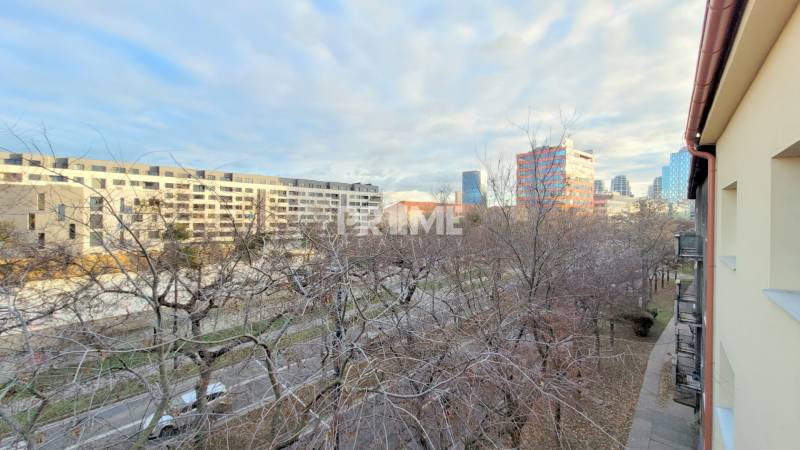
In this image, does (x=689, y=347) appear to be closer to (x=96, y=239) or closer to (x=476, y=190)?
(x=476, y=190)

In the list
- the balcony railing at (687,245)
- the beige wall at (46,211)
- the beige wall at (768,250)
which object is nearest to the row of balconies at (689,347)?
the balcony railing at (687,245)

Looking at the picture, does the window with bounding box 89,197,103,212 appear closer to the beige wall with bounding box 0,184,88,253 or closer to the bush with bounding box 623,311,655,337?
the beige wall with bounding box 0,184,88,253

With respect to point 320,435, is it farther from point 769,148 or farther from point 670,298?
point 670,298

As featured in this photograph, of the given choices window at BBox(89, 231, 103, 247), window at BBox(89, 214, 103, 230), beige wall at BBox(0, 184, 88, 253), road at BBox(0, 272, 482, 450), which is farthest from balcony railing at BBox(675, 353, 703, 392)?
beige wall at BBox(0, 184, 88, 253)

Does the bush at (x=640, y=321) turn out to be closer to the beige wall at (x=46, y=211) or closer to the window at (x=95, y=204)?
the window at (x=95, y=204)

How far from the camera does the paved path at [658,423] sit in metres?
7.73

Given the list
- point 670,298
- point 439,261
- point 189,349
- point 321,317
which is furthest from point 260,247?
point 670,298

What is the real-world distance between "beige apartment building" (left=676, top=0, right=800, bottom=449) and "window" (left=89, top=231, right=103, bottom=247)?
6.64 metres

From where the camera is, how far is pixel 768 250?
2.23 metres

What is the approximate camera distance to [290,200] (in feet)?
45.2

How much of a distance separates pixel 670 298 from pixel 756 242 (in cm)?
2624

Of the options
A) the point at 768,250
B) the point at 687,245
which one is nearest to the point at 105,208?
the point at 768,250

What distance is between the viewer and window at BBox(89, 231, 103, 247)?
4539 millimetres

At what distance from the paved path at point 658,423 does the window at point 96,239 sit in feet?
36.3
